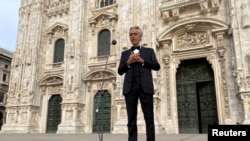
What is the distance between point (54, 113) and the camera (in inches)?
701

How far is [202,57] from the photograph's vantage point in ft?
46.4

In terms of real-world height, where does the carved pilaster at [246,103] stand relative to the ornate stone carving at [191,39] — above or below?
below

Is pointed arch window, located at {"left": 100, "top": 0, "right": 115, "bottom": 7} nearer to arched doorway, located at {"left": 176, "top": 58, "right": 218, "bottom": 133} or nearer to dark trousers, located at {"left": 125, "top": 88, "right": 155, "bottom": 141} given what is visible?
arched doorway, located at {"left": 176, "top": 58, "right": 218, "bottom": 133}

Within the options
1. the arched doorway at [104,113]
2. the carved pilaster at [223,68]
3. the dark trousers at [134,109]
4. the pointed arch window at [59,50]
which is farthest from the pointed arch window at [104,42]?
the dark trousers at [134,109]

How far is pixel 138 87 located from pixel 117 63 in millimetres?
12480

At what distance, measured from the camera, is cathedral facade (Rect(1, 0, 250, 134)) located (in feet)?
43.1

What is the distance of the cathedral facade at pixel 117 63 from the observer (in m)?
13.1

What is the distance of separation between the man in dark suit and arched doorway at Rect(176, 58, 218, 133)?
11.3 m

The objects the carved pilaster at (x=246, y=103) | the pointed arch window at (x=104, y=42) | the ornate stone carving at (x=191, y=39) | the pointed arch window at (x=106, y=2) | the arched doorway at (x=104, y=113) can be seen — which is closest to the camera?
the carved pilaster at (x=246, y=103)

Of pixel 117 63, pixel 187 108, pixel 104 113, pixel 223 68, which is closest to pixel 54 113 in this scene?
pixel 104 113

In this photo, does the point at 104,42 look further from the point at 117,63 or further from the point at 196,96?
the point at 196,96

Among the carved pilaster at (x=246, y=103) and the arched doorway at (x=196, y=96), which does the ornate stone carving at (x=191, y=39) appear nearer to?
the arched doorway at (x=196, y=96)

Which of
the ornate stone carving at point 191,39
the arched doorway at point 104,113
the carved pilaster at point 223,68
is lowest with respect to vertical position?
the arched doorway at point 104,113

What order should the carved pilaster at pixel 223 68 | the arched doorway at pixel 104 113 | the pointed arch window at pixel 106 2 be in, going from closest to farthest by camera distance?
the carved pilaster at pixel 223 68 < the arched doorway at pixel 104 113 < the pointed arch window at pixel 106 2
